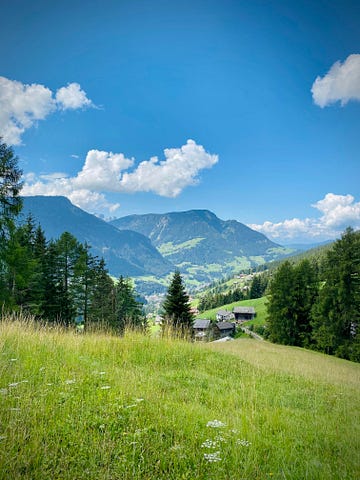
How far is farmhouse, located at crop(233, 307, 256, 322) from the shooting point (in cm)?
10788

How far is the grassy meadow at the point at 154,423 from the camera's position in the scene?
2.98 meters

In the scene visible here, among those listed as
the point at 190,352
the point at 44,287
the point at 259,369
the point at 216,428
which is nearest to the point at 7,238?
the point at 44,287

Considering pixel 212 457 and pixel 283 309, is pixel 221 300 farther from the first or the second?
pixel 212 457

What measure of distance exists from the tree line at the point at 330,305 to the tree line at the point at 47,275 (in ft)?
77.8

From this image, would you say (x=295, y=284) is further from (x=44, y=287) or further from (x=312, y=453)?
(x=312, y=453)

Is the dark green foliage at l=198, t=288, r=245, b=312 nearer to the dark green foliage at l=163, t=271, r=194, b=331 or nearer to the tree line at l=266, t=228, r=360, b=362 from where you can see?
the tree line at l=266, t=228, r=360, b=362

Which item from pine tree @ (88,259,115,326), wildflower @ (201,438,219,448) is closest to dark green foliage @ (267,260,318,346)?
pine tree @ (88,259,115,326)

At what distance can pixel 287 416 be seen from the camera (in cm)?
482

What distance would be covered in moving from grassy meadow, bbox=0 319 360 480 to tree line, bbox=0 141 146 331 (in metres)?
13.3

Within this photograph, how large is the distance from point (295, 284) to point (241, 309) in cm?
7360

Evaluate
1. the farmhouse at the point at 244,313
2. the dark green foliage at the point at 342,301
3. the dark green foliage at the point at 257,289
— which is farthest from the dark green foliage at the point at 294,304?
the dark green foliage at the point at 257,289

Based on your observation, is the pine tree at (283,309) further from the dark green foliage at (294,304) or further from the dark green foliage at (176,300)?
the dark green foliage at (176,300)

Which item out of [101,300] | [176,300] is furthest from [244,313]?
[101,300]

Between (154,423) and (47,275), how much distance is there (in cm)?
2864
